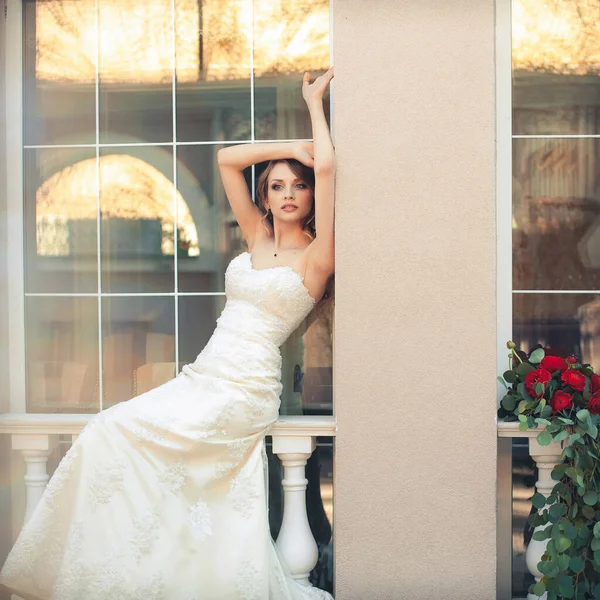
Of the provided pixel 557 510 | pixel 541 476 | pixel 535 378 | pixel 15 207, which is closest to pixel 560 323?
pixel 535 378

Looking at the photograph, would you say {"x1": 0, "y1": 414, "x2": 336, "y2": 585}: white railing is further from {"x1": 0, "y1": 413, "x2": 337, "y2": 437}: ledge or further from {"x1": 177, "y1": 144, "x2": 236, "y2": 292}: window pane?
{"x1": 177, "y1": 144, "x2": 236, "y2": 292}: window pane

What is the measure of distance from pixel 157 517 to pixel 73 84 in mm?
1928

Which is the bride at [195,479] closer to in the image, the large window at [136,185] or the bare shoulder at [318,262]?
the bare shoulder at [318,262]

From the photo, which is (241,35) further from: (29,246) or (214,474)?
(214,474)

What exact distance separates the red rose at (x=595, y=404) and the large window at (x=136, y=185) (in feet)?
3.51

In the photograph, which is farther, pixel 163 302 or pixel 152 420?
pixel 163 302

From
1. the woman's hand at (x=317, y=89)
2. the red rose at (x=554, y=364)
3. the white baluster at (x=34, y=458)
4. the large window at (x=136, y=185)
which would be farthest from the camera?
the large window at (x=136, y=185)

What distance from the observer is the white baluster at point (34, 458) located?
3348 mm

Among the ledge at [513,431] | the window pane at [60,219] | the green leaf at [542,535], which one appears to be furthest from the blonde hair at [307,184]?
the green leaf at [542,535]

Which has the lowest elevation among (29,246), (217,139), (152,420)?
(152,420)

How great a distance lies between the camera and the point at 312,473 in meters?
3.43

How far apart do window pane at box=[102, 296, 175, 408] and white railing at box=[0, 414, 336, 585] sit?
24cm

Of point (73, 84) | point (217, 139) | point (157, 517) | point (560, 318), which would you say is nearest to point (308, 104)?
point (217, 139)

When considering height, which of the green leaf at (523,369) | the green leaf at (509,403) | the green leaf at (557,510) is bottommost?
the green leaf at (557,510)
